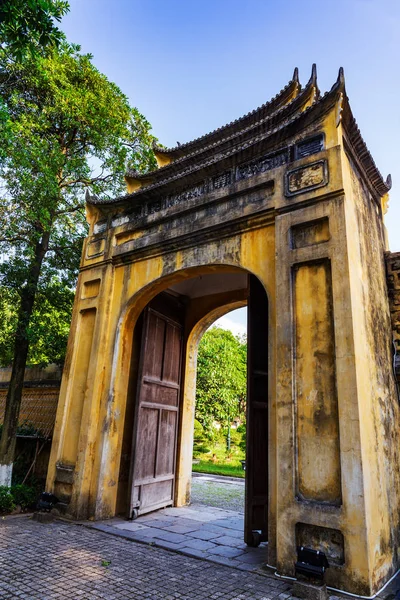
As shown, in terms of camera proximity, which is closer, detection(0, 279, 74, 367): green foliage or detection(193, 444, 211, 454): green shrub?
detection(0, 279, 74, 367): green foliage

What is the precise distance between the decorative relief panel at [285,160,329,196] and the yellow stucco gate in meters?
0.02

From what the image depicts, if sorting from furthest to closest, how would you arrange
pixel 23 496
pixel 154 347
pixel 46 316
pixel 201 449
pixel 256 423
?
pixel 201 449
pixel 46 316
pixel 154 347
pixel 23 496
pixel 256 423

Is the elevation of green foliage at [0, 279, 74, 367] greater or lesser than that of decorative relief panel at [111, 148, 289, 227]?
lesser

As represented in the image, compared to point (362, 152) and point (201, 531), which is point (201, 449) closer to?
point (201, 531)

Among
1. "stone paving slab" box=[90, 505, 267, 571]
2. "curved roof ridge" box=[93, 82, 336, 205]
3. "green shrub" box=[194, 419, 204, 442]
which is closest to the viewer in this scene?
"stone paving slab" box=[90, 505, 267, 571]

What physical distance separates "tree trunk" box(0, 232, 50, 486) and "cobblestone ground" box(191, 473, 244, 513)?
139 inches

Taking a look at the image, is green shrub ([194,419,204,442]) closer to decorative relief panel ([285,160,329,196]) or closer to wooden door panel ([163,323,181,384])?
wooden door panel ([163,323,181,384])

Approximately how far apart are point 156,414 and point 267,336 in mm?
2496

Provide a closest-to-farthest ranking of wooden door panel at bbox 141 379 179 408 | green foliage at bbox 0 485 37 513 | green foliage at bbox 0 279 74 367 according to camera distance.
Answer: green foliage at bbox 0 485 37 513 < wooden door panel at bbox 141 379 179 408 < green foliage at bbox 0 279 74 367

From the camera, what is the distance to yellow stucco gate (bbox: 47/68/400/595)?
3877 mm

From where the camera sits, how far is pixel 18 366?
23.7ft

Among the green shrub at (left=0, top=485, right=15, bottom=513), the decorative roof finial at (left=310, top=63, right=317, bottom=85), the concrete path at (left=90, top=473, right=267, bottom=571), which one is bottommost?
the concrete path at (left=90, top=473, right=267, bottom=571)

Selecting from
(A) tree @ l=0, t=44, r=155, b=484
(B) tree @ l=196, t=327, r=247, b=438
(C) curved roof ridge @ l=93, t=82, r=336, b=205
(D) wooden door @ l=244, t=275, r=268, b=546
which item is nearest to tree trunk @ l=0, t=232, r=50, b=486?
(A) tree @ l=0, t=44, r=155, b=484

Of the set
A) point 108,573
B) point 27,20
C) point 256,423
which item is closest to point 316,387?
point 256,423
